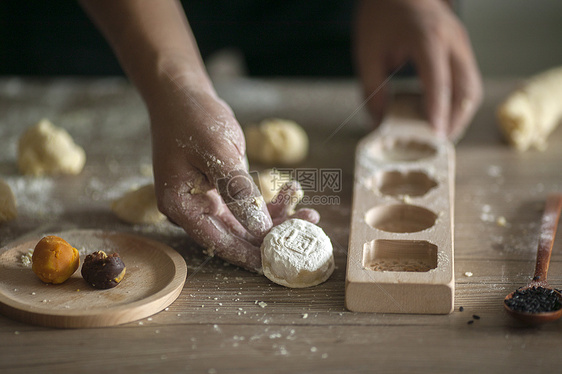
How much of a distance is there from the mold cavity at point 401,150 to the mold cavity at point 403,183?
105mm

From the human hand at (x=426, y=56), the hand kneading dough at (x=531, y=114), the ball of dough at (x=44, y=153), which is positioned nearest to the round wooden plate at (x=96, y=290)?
the ball of dough at (x=44, y=153)

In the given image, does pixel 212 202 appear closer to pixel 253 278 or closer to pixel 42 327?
pixel 253 278

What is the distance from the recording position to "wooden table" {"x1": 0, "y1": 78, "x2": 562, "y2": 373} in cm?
96

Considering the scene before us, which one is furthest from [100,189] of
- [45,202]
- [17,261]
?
[17,261]

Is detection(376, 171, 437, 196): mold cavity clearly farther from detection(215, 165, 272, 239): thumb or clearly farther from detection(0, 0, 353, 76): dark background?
detection(0, 0, 353, 76): dark background

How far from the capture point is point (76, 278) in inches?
45.9

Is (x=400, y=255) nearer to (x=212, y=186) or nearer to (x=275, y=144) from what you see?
(x=212, y=186)

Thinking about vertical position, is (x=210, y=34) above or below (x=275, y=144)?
above

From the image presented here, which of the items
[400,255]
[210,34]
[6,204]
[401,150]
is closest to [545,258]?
[400,255]

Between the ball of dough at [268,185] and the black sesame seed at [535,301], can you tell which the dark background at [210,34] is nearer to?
the ball of dough at [268,185]

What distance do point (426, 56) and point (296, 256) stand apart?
3.25ft

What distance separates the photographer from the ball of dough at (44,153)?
1.71m

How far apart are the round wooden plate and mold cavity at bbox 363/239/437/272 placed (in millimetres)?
384

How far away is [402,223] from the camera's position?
138 centimetres
